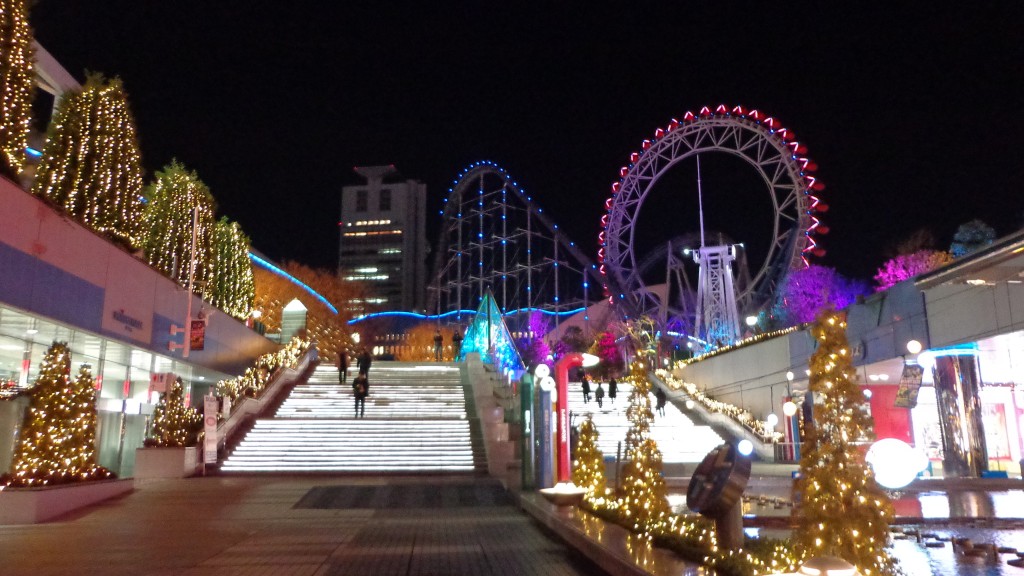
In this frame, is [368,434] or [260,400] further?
[260,400]

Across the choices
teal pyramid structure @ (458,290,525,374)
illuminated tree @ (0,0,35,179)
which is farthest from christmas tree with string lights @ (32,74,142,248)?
teal pyramid structure @ (458,290,525,374)

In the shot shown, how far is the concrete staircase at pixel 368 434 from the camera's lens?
1739 cm

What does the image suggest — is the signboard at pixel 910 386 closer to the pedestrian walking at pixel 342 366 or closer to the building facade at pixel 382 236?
the pedestrian walking at pixel 342 366

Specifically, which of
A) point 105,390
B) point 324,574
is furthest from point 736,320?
point 324,574

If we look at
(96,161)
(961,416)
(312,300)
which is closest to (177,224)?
(96,161)

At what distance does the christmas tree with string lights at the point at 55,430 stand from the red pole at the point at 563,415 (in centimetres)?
768

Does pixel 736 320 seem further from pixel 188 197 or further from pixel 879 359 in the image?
pixel 188 197

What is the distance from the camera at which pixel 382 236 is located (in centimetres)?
12544

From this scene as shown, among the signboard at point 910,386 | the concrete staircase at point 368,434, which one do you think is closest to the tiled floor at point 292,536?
the concrete staircase at point 368,434

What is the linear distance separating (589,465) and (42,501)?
7836 millimetres

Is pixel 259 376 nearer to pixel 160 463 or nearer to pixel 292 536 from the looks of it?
pixel 160 463

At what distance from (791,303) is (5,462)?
124 ft

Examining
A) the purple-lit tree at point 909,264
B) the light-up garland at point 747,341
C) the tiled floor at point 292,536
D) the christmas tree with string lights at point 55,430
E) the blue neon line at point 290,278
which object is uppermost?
the blue neon line at point 290,278

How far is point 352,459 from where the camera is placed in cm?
1770
